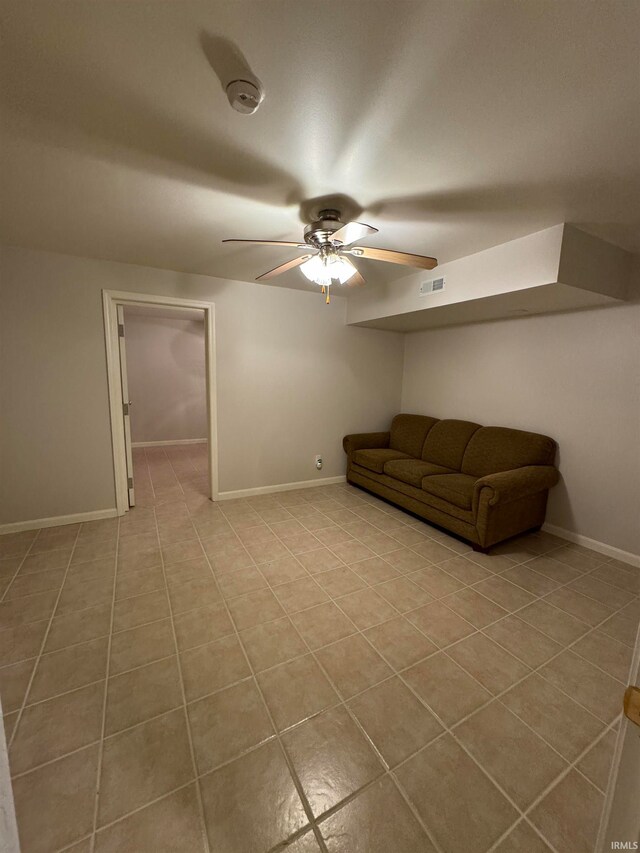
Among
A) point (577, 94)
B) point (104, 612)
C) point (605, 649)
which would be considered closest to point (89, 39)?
point (577, 94)

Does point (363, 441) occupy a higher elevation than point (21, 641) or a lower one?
higher

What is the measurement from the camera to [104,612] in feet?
6.24

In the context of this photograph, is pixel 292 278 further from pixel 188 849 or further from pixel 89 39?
pixel 188 849

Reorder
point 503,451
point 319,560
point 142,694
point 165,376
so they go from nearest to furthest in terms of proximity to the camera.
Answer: point 142,694 → point 319,560 → point 503,451 → point 165,376

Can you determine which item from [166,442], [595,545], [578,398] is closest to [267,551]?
[595,545]

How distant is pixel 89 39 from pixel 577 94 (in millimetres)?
1535

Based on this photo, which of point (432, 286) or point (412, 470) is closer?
point (432, 286)

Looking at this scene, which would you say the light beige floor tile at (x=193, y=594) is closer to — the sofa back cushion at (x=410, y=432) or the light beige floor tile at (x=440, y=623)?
the light beige floor tile at (x=440, y=623)

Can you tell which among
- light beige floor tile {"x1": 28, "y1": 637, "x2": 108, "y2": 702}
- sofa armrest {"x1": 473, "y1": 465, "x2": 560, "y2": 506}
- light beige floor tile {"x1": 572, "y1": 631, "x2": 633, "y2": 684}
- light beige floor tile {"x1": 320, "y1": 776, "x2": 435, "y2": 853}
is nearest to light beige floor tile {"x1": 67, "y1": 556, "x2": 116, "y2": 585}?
light beige floor tile {"x1": 28, "y1": 637, "x2": 108, "y2": 702}

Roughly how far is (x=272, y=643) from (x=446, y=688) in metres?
0.86

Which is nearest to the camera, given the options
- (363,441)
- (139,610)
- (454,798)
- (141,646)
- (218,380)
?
(454,798)

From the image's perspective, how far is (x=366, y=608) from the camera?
198 centimetres

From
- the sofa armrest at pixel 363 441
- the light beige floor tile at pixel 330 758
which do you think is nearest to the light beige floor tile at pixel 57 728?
the light beige floor tile at pixel 330 758

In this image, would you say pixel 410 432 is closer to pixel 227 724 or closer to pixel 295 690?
pixel 295 690
